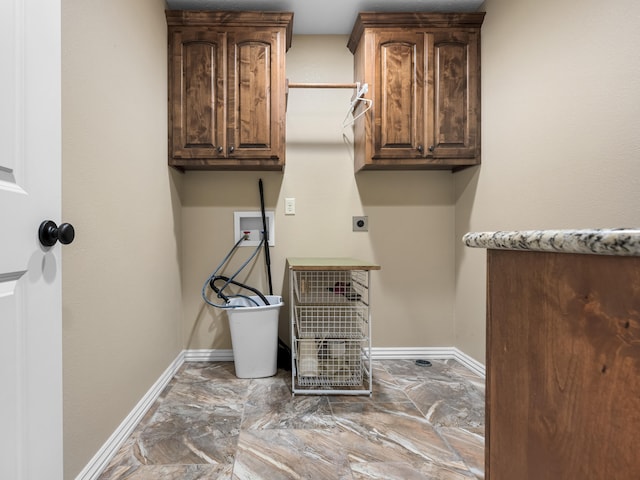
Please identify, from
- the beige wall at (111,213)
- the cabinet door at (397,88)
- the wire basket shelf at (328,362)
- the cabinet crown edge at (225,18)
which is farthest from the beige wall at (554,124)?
the beige wall at (111,213)

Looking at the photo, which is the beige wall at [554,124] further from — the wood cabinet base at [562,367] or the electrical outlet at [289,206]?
the electrical outlet at [289,206]

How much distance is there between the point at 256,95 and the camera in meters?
2.15

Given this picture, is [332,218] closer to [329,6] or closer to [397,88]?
[397,88]

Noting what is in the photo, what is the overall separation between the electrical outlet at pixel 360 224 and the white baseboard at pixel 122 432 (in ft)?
5.04

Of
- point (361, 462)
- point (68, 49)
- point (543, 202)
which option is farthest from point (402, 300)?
point (68, 49)

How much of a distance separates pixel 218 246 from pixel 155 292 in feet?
2.09

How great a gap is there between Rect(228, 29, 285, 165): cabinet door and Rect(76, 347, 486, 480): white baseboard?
A: 1.39 meters

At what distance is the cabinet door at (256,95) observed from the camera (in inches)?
84.4

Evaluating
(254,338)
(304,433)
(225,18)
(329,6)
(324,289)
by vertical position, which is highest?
(329,6)

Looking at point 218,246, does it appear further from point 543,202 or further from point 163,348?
point 543,202

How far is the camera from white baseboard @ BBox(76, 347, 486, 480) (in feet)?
4.17

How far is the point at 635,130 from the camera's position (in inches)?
48.4

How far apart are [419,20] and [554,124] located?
1.12 meters

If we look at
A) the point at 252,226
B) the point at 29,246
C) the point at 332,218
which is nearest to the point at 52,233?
the point at 29,246
